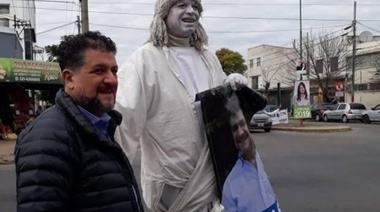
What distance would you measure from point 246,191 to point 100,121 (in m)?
0.86

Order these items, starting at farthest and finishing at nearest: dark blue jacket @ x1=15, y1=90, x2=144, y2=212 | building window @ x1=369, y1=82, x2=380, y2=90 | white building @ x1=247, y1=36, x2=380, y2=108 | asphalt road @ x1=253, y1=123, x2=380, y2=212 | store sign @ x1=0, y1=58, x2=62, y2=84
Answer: white building @ x1=247, y1=36, x2=380, y2=108, building window @ x1=369, y1=82, x2=380, y2=90, store sign @ x1=0, y1=58, x2=62, y2=84, asphalt road @ x1=253, y1=123, x2=380, y2=212, dark blue jacket @ x1=15, y1=90, x2=144, y2=212

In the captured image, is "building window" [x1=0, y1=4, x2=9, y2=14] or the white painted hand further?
"building window" [x1=0, y1=4, x2=9, y2=14]

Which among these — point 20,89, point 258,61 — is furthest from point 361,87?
point 20,89

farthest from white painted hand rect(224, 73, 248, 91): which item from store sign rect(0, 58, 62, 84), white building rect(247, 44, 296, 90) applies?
white building rect(247, 44, 296, 90)

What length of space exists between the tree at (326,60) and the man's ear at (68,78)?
47.3m

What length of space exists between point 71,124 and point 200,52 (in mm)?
1047

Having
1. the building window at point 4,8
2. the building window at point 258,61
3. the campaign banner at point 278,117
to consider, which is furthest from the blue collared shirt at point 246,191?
the building window at point 258,61

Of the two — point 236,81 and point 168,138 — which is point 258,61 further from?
point 168,138

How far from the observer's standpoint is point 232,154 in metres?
2.40

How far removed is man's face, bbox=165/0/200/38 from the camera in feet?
8.16

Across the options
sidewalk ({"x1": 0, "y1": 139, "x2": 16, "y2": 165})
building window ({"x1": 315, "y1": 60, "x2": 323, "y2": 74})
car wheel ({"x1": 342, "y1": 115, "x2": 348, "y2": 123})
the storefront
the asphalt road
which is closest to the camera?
the asphalt road

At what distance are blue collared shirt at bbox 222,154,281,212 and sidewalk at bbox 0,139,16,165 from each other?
12343 mm

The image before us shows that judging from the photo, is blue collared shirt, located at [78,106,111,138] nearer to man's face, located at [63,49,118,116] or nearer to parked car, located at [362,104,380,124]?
man's face, located at [63,49,118,116]

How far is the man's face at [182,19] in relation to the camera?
2.49 meters
